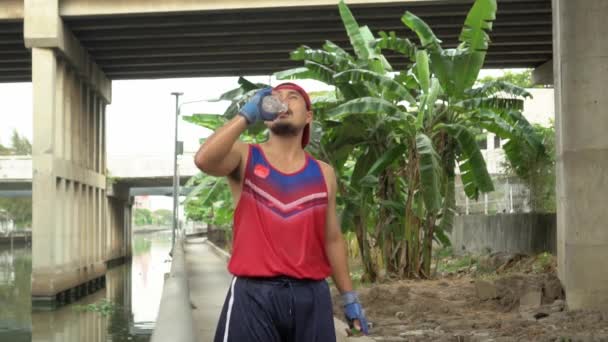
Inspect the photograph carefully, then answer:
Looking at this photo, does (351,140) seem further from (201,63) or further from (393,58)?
(201,63)

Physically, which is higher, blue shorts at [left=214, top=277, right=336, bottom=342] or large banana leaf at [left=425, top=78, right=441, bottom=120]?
large banana leaf at [left=425, top=78, right=441, bottom=120]

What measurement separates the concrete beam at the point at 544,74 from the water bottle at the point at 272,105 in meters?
36.2

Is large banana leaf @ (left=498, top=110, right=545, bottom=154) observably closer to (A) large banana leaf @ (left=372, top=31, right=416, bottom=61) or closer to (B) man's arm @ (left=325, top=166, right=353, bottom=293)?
(A) large banana leaf @ (left=372, top=31, right=416, bottom=61)

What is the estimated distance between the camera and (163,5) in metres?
29.5

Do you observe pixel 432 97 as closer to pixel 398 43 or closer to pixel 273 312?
pixel 398 43

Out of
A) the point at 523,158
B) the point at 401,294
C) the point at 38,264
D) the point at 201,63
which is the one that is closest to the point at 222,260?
the point at 38,264

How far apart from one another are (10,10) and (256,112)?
28.6 metres

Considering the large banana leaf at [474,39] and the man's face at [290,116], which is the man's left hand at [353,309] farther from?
the large banana leaf at [474,39]

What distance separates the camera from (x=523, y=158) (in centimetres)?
1761

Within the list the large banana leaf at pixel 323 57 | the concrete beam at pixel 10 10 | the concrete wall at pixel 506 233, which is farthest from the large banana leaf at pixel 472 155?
the concrete beam at pixel 10 10

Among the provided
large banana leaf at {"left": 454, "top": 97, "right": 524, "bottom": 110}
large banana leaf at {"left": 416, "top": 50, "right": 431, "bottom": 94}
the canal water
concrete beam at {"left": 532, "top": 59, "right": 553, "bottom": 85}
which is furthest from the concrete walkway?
concrete beam at {"left": 532, "top": 59, "right": 553, "bottom": 85}

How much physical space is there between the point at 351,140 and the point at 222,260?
18744 mm

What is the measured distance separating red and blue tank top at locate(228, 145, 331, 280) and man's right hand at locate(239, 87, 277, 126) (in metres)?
0.20

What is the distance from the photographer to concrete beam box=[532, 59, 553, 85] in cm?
3843
